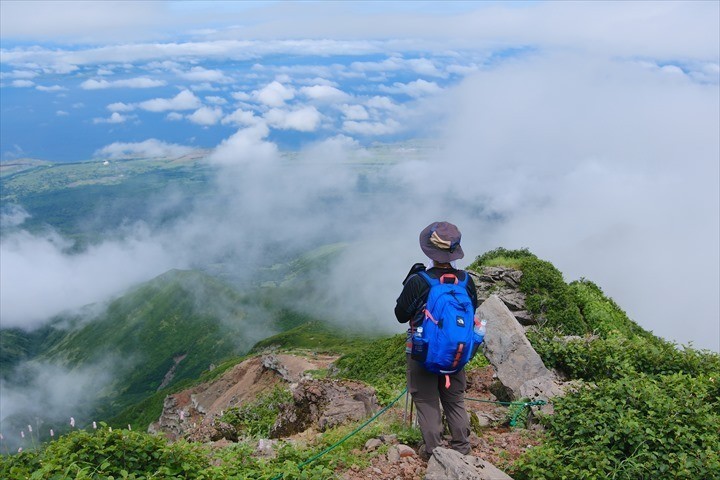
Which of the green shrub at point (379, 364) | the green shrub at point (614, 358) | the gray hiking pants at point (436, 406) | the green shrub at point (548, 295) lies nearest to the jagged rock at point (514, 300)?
the green shrub at point (548, 295)

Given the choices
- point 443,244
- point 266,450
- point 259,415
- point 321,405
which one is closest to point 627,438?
point 443,244

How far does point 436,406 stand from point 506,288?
702 inches

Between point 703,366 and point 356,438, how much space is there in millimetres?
8312

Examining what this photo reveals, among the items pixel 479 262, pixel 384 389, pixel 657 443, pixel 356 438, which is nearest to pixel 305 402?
pixel 384 389

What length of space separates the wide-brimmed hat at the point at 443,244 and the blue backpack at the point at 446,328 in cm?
29

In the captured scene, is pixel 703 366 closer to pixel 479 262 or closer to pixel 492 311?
pixel 492 311

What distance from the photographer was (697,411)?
8.78 meters

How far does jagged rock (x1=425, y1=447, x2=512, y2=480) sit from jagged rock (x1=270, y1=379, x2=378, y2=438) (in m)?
4.75

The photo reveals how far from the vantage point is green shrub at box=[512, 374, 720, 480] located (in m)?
7.84

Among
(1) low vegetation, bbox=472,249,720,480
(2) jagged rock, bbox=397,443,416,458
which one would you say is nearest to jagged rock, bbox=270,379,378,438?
(2) jagged rock, bbox=397,443,416,458

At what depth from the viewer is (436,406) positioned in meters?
8.88

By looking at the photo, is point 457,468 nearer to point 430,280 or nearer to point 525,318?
point 430,280

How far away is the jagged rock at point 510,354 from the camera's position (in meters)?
12.2

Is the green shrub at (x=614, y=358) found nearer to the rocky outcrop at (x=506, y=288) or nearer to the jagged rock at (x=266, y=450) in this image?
the jagged rock at (x=266, y=450)
